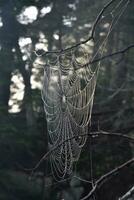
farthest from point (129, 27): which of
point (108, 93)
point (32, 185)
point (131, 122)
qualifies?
point (32, 185)

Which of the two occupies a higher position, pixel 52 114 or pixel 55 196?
pixel 52 114

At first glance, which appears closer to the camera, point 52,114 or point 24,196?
point 52,114

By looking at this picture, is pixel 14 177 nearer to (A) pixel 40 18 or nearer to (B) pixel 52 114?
(B) pixel 52 114

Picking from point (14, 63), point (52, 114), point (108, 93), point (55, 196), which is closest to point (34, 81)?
point (108, 93)

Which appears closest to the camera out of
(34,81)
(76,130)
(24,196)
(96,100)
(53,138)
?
(76,130)

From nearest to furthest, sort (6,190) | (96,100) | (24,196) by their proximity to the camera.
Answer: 1. (6,190)
2. (24,196)
3. (96,100)

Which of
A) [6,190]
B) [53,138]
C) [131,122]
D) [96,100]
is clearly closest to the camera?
[53,138]

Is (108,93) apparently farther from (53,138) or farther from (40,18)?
(53,138)

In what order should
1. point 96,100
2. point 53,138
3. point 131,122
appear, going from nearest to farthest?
point 53,138 → point 131,122 → point 96,100

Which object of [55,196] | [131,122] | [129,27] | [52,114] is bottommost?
[55,196]
